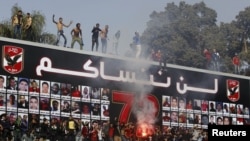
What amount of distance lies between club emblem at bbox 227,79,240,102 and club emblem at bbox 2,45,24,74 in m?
12.1

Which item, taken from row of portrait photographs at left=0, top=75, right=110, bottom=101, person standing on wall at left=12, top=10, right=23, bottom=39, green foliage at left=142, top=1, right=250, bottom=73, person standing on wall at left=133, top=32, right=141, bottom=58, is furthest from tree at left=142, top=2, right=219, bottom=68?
person standing on wall at left=12, top=10, right=23, bottom=39

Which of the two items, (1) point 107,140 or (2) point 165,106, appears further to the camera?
(2) point 165,106

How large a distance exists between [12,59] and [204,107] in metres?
11.0

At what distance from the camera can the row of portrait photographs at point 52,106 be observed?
26.2 meters

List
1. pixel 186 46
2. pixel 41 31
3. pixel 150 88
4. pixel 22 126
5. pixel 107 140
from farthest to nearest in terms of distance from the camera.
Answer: pixel 186 46, pixel 41 31, pixel 150 88, pixel 107 140, pixel 22 126

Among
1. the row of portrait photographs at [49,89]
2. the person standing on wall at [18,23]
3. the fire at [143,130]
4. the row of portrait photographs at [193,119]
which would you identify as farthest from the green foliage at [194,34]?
the person standing on wall at [18,23]

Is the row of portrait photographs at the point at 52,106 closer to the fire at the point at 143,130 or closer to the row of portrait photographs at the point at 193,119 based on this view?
the fire at the point at 143,130

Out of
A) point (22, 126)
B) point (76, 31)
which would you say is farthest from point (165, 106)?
point (22, 126)

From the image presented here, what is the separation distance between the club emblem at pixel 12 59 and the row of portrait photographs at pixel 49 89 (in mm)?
357

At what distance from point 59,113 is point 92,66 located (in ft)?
9.32

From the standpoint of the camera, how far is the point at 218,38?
58.5 meters

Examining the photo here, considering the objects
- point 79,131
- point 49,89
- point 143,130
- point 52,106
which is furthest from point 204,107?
point 49,89

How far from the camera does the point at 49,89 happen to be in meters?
27.4

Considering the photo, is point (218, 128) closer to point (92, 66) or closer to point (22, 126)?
point (22, 126)
